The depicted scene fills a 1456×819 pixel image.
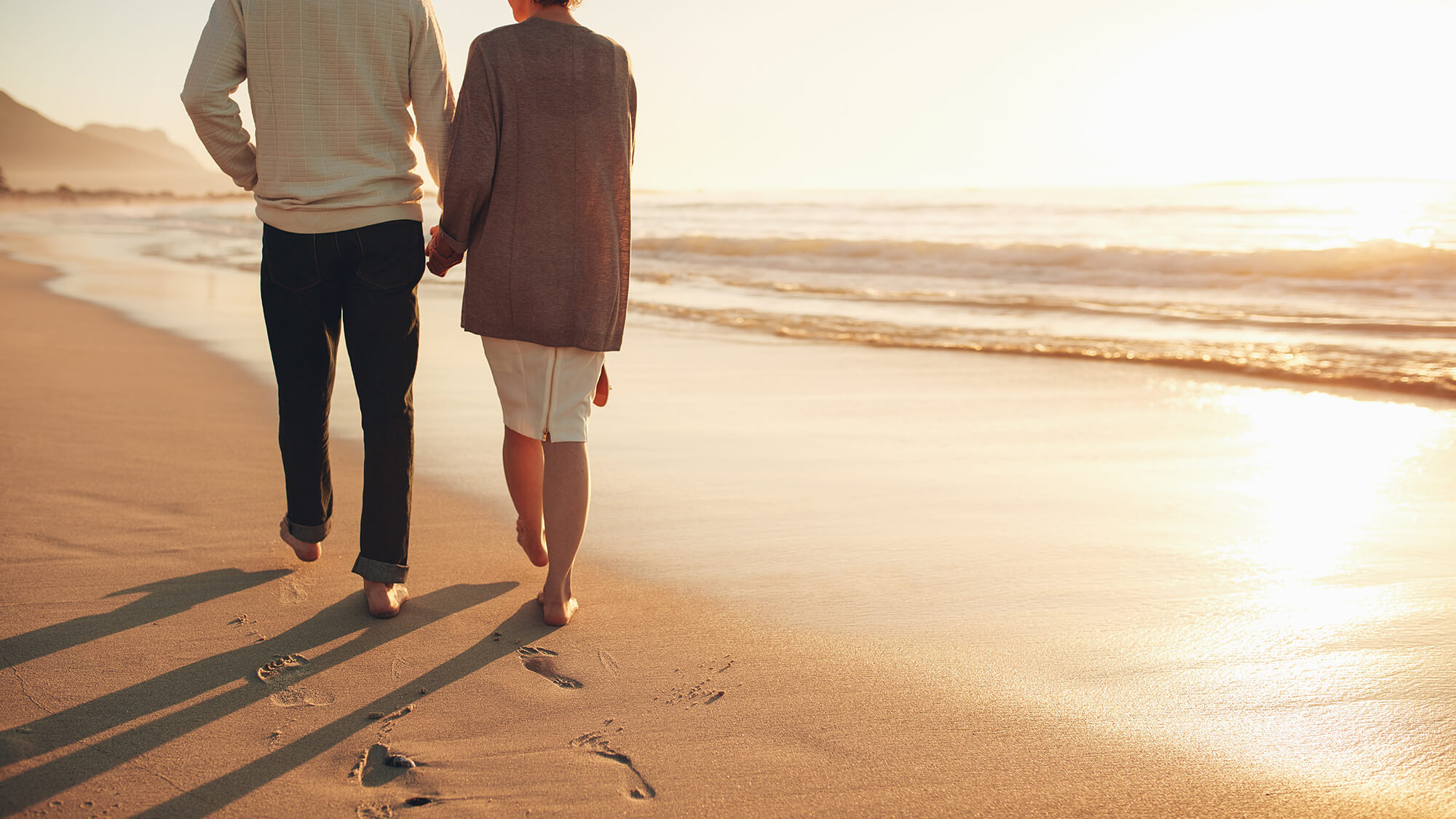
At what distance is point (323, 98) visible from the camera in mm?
2357

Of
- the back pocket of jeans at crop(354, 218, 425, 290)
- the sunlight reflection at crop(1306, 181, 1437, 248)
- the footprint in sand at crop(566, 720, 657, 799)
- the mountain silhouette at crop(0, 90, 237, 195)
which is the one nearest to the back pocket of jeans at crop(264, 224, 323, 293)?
the back pocket of jeans at crop(354, 218, 425, 290)

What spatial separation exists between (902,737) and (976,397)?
12.5 ft

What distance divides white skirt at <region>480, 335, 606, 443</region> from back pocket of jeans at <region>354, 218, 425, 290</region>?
0.26 metres

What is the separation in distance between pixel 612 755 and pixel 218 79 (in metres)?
1.84

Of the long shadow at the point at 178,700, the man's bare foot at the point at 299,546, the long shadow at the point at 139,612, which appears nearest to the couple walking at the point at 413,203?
the long shadow at the point at 178,700

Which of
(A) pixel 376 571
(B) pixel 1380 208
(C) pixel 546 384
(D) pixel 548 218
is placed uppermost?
(B) pixel 1380 208


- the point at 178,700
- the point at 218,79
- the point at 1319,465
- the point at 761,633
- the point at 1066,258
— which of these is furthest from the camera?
the point at 1066,258

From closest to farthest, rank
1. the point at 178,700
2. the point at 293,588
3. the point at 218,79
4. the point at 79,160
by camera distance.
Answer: the point at 178,700 → the point at 218,79 → the point at 293,588 → the point at 79,160

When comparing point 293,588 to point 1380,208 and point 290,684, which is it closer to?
→ point 290,684

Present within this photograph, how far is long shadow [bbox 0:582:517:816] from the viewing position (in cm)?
170

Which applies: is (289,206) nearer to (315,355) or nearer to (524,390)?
(315,355)

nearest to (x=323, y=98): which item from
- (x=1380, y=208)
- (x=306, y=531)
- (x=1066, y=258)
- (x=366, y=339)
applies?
(x=366, y=339)

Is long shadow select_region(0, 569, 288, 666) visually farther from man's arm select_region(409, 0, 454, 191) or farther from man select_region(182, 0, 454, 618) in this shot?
man's arm select_region(409, 0, 454, 191)

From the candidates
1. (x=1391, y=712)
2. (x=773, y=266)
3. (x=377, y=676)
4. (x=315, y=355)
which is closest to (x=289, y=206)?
(x=315, y=355)
